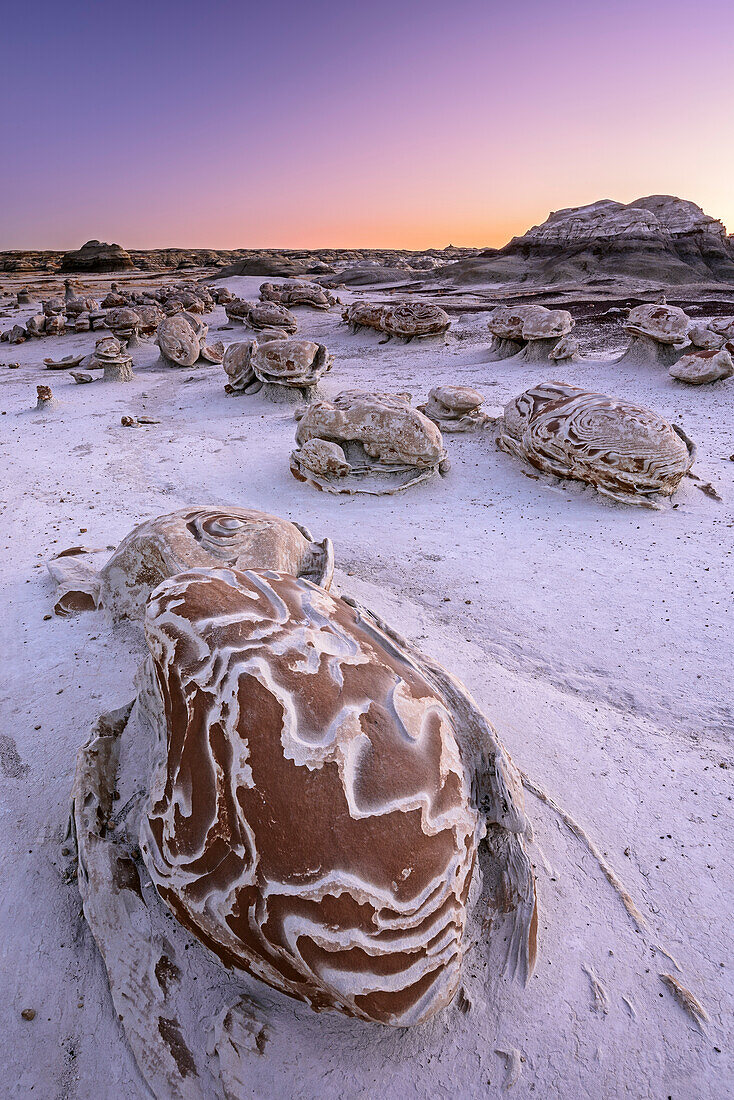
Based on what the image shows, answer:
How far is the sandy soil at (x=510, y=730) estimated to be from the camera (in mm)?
1495

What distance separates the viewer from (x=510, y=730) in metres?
2.59

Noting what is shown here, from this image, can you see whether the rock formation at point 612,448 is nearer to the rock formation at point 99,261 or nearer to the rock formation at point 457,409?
the rock formation at point 457,409

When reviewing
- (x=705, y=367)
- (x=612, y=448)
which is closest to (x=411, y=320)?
(x=705, y=367)

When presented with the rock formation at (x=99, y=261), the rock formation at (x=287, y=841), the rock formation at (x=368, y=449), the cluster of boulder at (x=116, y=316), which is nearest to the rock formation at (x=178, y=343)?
the cluster of boulder at (x=116, y=316)

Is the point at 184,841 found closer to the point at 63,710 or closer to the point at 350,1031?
the point at 350,1031

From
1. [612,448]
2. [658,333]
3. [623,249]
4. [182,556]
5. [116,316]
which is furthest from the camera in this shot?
[623,249]

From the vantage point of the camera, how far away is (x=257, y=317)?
1262 cm

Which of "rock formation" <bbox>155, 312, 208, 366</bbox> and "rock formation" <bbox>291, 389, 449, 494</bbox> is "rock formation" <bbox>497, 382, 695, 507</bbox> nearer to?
"rock formation" <bbox>291, 389, 449, 494</bbox>

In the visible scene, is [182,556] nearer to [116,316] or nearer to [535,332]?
[535,332]

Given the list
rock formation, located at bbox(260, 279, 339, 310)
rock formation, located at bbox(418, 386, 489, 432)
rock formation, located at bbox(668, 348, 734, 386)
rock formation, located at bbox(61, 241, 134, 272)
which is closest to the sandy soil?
rock formation, located at bbox(418, 386, 489, 432)

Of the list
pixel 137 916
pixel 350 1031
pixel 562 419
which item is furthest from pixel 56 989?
pixel 562 419

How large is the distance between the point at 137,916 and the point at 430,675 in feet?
3.95

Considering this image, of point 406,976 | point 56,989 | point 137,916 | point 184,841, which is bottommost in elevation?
point 56,989

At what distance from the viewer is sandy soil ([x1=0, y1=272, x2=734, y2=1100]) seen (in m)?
1.50
